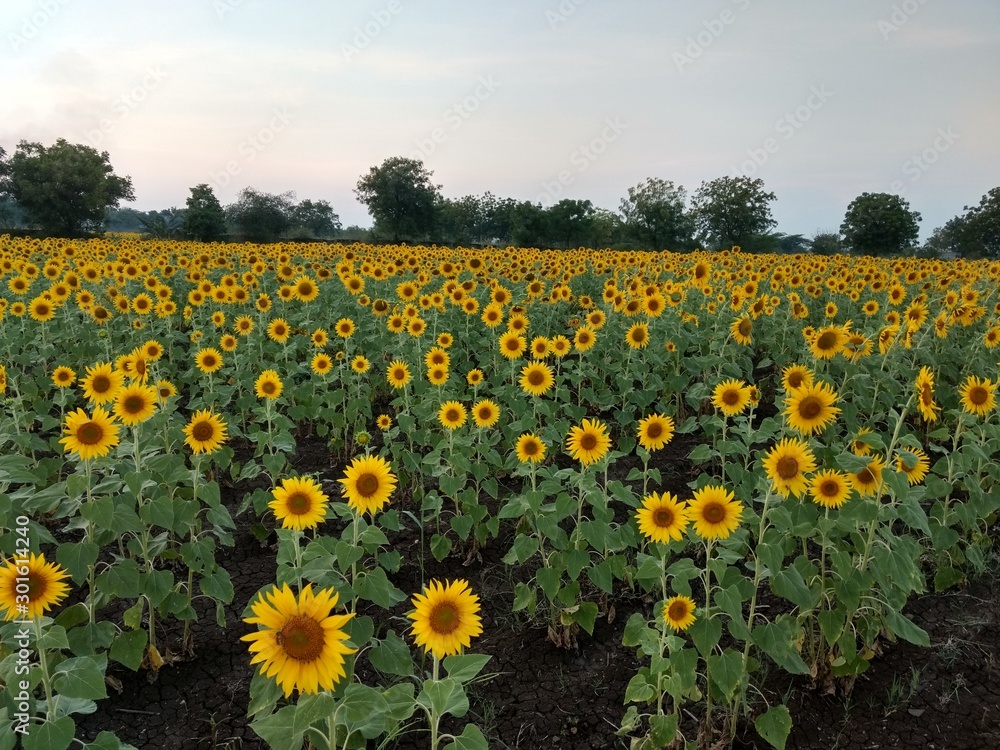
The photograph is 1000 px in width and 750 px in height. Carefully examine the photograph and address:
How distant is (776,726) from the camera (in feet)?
8.67

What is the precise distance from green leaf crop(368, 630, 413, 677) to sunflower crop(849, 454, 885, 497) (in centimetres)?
223

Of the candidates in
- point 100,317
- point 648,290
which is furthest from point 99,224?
point 648,290

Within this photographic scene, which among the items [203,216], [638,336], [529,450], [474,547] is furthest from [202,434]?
[203,216]

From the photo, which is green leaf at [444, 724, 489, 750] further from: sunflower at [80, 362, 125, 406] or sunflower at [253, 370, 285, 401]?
sunflower at [253, 370, 285, 401]

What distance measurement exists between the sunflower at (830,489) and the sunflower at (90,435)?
343 centimetres

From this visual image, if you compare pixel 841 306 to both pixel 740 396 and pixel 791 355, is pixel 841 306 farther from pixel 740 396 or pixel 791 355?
pixel 740 396

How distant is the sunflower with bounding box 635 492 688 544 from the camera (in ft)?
9.33

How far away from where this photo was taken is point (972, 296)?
23.2 ft

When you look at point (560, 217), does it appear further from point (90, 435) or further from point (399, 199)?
point (90, 435)

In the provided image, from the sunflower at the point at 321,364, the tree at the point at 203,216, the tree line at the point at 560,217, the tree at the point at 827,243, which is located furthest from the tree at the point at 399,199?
the sunflower at the point at 321,364

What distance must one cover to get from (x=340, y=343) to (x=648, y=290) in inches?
163

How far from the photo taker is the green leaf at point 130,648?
2973 millimetres

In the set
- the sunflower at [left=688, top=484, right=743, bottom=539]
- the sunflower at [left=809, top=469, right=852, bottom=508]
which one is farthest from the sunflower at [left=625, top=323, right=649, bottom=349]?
the sunflower at [left=688, top=484, right=743, bottom=539]

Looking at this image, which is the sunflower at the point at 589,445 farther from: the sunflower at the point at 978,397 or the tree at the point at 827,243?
the tree at the point at 827,243
